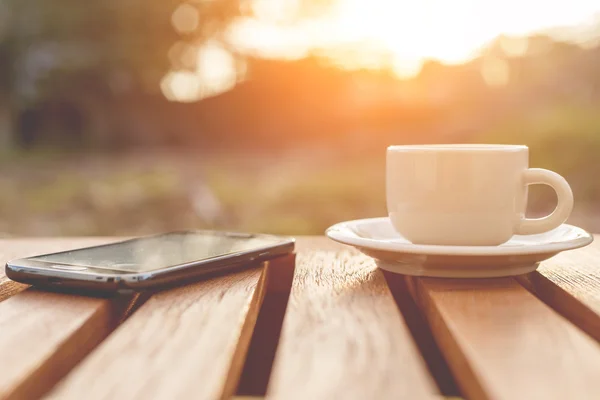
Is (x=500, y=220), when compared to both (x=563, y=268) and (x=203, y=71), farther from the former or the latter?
(x=203, y=71)

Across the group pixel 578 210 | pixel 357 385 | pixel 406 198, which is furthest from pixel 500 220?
pixel 578 210

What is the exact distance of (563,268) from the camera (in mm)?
753

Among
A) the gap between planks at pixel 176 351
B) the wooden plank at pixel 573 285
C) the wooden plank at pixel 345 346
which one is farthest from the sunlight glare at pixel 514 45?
the gap between planks at pixel 176 351

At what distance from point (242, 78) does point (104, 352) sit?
348 centimetres

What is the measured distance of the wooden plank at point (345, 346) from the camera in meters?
0.39

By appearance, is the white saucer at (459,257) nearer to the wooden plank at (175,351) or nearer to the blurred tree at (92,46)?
the wooden plank at (175,351)

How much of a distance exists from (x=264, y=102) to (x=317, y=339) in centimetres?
335

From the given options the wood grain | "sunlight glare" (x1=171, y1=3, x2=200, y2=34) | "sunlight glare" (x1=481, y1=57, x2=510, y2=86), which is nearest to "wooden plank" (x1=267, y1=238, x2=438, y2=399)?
the wood grain

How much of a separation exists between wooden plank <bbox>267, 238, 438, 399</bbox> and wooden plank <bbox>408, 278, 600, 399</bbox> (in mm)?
34

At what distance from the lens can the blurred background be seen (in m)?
3.34

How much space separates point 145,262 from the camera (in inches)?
26.5

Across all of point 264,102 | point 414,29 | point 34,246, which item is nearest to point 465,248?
point 34,246

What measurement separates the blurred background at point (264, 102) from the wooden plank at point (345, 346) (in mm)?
2632

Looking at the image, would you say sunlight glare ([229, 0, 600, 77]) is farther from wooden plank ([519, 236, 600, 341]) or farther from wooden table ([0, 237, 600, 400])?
wooden table ([0, 237, 600, 400])
